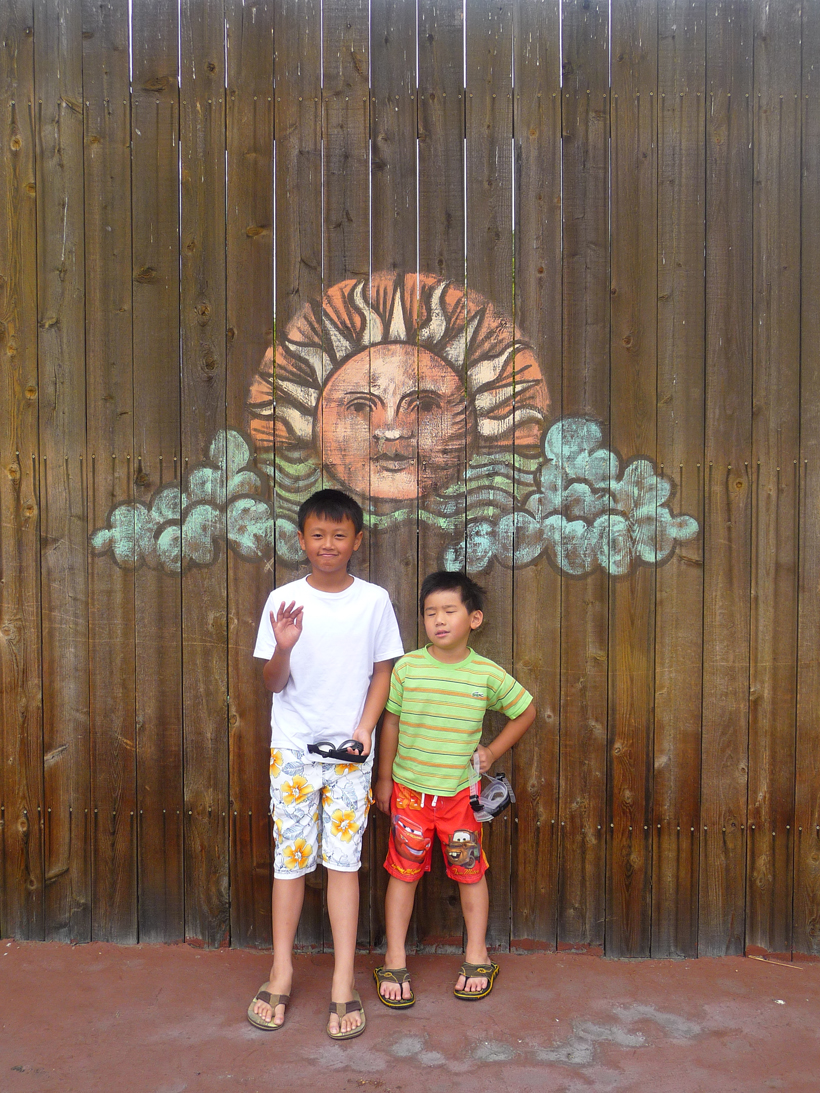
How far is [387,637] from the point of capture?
8.70 ft

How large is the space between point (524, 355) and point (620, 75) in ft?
3.76

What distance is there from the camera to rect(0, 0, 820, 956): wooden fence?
9.44 ft

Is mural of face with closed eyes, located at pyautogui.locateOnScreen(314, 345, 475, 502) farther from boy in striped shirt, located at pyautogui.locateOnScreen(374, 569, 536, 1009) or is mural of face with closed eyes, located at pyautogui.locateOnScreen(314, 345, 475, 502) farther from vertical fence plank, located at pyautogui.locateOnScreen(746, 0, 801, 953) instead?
vertical fence plank, located at pyautogui.locateOnScreen(746, 0, 801, 953)

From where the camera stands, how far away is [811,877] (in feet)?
9.59

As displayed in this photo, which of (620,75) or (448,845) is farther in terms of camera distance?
(620,75)

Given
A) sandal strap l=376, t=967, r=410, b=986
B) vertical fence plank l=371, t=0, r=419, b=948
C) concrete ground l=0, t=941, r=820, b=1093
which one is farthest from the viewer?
vertical fence plank l=371, t=0, r=419, b=948

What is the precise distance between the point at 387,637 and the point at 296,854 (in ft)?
2.64

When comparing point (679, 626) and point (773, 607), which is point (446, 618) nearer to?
point (679, 626)

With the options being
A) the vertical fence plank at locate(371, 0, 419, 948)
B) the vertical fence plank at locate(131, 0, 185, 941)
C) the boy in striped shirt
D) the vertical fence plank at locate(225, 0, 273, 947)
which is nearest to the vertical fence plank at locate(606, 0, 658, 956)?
the boy in striped shirt

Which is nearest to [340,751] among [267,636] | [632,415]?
[267,636]

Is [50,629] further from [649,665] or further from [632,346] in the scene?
[632,346]

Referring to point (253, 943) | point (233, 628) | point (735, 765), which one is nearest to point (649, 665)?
point (735, 765)

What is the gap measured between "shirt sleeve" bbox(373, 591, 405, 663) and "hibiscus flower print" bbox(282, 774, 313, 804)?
1.59ft

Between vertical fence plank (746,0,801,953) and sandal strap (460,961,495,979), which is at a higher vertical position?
vertical fence plank (746,0,801,953)
